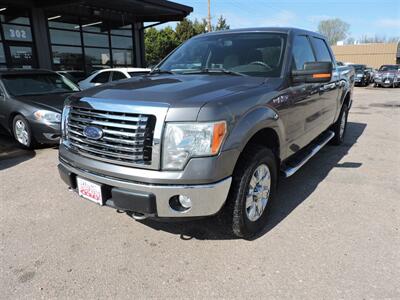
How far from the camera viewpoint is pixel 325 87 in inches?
180

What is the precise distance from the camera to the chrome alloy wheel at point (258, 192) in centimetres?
284

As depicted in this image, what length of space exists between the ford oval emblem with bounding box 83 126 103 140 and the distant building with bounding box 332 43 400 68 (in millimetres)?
48956

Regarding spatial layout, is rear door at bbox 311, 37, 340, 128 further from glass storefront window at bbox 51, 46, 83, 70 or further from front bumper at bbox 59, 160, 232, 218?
glass storefront window at bbox 51, 46, 83, 70

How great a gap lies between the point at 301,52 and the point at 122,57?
42.0ft

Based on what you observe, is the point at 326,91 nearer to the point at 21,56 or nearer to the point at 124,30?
the point at 21,56

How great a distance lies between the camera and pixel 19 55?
Answer: 1154cm

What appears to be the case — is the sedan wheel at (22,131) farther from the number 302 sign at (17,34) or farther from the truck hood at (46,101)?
the number 302 sign at (17,34)

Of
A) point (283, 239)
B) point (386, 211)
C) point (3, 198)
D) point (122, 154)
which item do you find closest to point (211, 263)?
point (283, 239)

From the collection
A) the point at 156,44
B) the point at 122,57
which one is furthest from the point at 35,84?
the point at 156,44

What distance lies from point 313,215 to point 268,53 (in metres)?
1.79

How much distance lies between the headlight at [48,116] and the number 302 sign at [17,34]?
7412 mm

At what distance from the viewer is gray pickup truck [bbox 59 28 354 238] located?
2.33 metres

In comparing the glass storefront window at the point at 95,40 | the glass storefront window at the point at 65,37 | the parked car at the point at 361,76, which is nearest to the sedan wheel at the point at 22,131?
the glass storefront window at the point at 65,37

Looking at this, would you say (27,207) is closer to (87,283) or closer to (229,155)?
(87,283)
